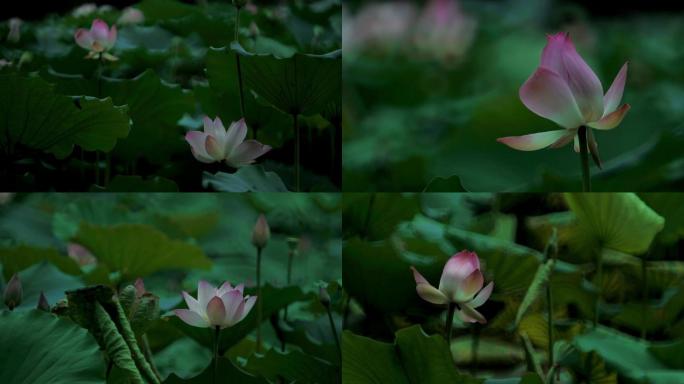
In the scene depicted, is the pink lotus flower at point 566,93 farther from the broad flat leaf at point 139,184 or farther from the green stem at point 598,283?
the broad flat leaf at point 139,184

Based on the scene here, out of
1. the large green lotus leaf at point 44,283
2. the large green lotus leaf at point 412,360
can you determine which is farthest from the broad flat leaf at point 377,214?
the large green lotus leaf at point 44,283

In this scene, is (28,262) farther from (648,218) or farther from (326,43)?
(648,218)

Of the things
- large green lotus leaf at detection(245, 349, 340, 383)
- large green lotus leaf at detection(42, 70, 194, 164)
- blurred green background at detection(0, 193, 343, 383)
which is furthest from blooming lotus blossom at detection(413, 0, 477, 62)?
large green lotus leaf at detection(245, 349, 340, 383)

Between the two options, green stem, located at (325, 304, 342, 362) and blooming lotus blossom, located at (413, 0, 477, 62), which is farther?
blooming lotus blossom, located at (413, 0, 477, 62)

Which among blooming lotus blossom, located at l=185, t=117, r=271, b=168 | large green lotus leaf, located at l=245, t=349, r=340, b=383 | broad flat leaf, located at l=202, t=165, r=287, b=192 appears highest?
blooming lotus blossom, located at l=185, t=117, r=271, b=168

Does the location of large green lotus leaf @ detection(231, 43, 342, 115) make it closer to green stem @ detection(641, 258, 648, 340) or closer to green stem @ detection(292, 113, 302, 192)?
green stem @ detection(292, 113, 302, 192)

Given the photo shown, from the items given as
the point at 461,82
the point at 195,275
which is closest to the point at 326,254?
the point at 195,275
